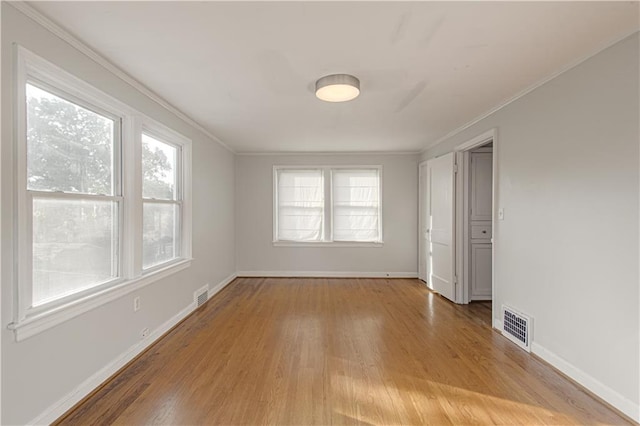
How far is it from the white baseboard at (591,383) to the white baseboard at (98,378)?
3.59 meters

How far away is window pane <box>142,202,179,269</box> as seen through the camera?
120 inches

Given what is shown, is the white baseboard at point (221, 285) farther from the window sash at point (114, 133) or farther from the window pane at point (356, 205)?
the window sash at point (114, 133)

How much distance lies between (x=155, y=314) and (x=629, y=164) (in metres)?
4.04

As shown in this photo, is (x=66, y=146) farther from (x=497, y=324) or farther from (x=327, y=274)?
(x=327, y=274)

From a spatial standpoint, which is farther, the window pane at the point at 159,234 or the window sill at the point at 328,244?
the window sill at the point at 328,244

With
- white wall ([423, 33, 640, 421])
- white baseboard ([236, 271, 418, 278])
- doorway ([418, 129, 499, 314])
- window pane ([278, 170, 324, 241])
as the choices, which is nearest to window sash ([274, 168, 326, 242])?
window pane ([278, 170, 324, 241])

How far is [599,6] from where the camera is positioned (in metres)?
1.69

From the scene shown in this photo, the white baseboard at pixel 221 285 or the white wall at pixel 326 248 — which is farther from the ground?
the white wall at pixel 326 248

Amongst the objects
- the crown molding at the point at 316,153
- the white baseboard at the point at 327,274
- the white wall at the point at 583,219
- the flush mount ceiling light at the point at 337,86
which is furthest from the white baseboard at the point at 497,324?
the crown molding at the point at 316,153

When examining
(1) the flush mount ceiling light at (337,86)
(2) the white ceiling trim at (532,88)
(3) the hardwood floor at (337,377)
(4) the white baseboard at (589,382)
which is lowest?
(3) the hardwood floor at (337,377)

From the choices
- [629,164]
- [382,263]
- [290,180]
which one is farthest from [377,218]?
[629,164]

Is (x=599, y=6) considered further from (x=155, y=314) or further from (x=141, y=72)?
(x=155, y=314)

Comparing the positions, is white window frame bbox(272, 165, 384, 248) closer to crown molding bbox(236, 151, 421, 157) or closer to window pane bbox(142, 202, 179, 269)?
crown molding bbox(236, 151, 421, 157)

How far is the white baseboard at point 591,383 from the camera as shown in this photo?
1.92 m
